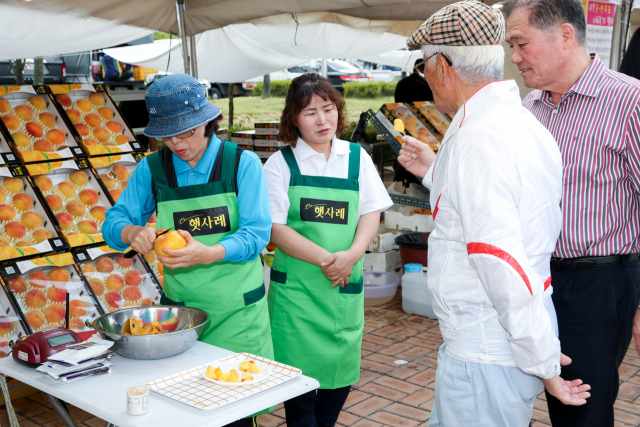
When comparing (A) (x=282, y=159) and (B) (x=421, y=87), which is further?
(B) (x=421, y=87)

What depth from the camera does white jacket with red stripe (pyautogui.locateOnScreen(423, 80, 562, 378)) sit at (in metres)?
1.53

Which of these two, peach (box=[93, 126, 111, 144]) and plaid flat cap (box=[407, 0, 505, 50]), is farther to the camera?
peach (box=[93, 126, 111, 144])

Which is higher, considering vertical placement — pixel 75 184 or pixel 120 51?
pixel 120 51

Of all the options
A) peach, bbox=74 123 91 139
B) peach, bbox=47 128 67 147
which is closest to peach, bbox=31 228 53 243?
peach, bbox=47 128 67 147

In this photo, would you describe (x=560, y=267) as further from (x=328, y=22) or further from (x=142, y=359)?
(x=328, y=22)

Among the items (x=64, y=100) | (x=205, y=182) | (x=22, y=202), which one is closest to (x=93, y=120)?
(x=64, y=100)

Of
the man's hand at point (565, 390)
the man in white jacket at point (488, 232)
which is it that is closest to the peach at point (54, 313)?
the man in white jacket at point (488, 232)

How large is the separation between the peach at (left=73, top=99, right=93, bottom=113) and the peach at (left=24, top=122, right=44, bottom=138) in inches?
14.3

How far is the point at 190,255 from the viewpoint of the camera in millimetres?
2188

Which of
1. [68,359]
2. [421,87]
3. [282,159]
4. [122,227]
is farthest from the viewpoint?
[421,87]

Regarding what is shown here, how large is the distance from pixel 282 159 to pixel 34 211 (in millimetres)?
1800

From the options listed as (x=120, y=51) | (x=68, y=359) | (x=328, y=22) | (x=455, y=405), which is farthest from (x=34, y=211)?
(x=120, y=51)

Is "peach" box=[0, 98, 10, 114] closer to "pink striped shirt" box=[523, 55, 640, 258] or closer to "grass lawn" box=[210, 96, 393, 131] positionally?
"pink striped shirt" box=[523, 55, 640, 258]

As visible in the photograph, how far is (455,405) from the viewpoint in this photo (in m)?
1.75
